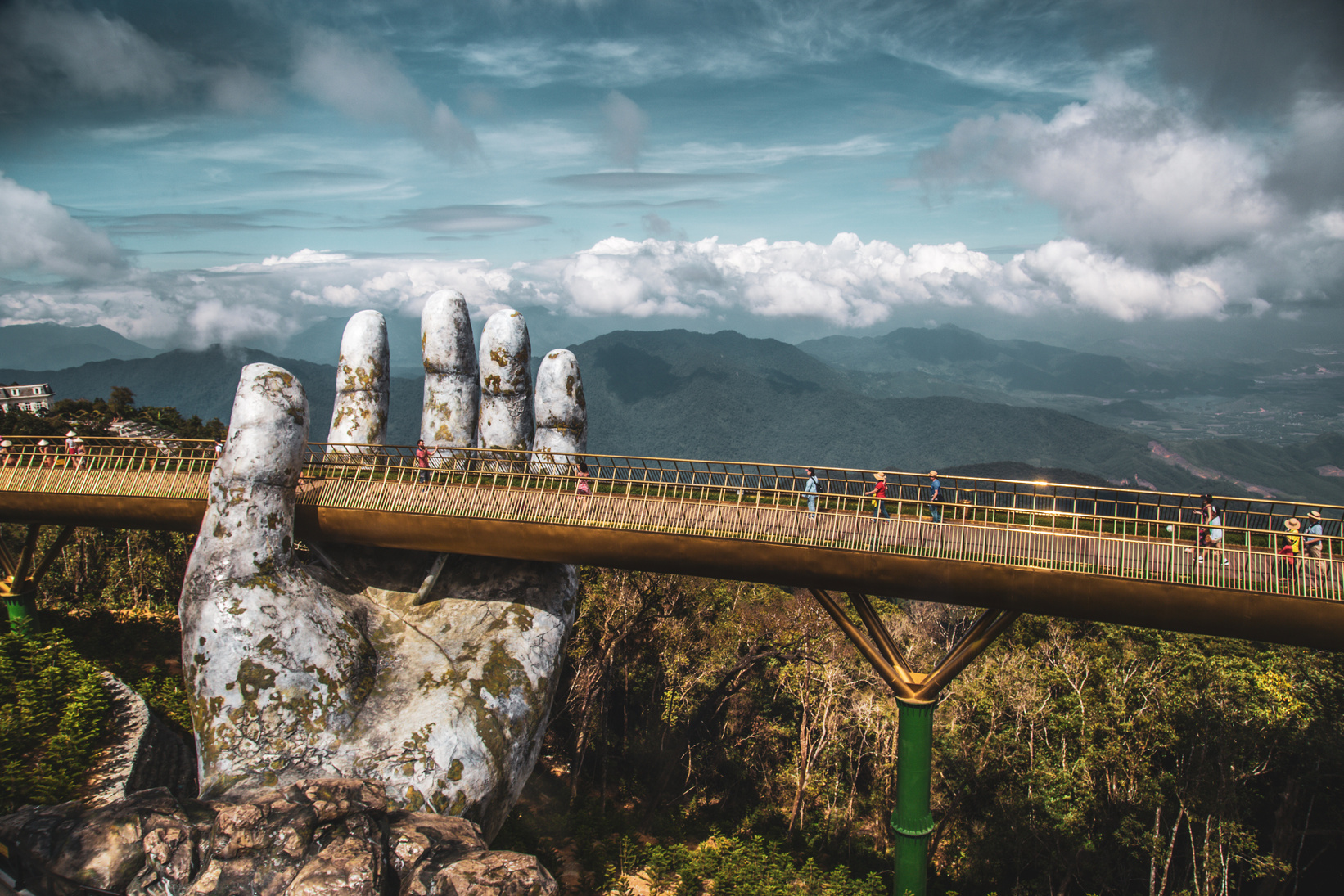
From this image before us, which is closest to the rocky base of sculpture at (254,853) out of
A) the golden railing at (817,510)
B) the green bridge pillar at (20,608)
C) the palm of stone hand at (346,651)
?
the palm of stone hand at (346,651)

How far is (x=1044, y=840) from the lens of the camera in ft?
84.9

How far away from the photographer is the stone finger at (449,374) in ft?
68.2

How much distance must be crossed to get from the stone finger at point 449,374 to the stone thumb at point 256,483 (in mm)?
4974

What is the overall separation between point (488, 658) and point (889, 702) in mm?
20498

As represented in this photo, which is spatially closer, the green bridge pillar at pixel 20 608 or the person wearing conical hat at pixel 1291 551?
the person wearing conical hat at pixel 1291 551

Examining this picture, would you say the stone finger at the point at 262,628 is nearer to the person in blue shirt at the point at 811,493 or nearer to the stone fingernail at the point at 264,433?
the stone fingernail at the point at 264,433

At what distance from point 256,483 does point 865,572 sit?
1244 cm

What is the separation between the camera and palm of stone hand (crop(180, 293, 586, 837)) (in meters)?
13.7

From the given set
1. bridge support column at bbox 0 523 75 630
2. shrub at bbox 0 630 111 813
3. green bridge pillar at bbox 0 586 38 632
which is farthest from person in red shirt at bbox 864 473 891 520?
green bridge pillar at bbox 0 586 38 632

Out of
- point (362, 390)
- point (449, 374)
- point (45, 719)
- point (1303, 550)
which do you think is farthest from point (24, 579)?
point (1303, 550)

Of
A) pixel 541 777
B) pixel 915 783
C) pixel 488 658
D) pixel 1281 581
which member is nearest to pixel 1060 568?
pixel 1281 581

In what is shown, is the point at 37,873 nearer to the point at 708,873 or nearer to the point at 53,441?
the point at 708,873

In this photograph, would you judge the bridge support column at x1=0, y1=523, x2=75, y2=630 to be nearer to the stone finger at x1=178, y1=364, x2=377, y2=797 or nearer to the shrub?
the shrub

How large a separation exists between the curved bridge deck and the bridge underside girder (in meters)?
0.03
